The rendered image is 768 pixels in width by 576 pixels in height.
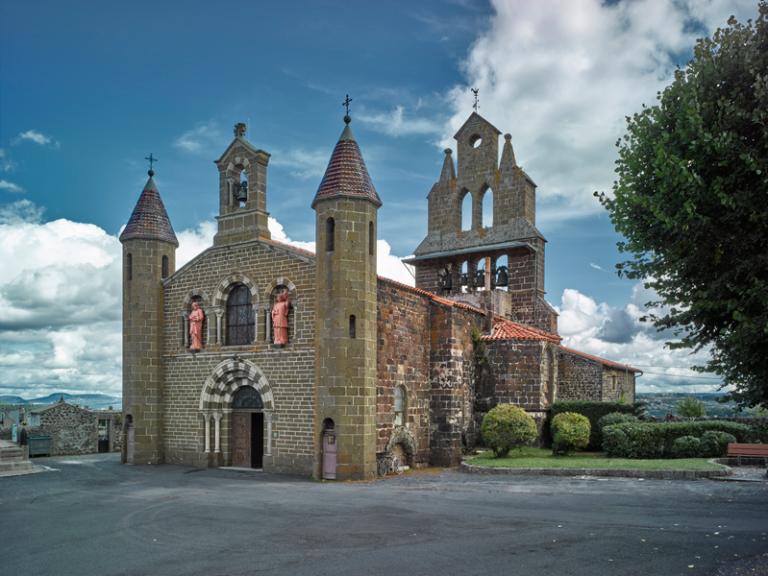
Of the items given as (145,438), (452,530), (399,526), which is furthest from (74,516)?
(145,438)

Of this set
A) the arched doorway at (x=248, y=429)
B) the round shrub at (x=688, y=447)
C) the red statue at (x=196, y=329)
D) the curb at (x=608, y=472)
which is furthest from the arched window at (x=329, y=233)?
the round shrub at (x=688, y=447)

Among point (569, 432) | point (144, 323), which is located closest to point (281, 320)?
point (144, 323)

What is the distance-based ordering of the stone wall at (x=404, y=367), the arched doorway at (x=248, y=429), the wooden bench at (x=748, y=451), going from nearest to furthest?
the wooden bench at (x=748, y=451) < the stone wall at (x=404, y=367) < the arched doorway at (x=248, y=429)

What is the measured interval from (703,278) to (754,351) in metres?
1.43

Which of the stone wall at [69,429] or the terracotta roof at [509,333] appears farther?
the stone wall at [69,429]

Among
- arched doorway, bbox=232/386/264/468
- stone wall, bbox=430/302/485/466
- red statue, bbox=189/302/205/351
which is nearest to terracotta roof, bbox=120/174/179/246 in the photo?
red statue, bbox=189/302/205/351

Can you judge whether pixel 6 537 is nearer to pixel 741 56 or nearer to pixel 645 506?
pixel 645 506

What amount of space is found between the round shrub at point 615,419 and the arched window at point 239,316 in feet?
44.0

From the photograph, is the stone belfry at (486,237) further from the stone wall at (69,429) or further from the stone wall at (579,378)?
the stone wall at (69,429)

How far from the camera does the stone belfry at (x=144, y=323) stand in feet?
80.7

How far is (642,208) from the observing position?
1170 centimetres

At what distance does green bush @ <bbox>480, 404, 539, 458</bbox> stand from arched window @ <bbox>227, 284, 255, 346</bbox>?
875cm

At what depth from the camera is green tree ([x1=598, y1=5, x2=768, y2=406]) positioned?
10.2 m

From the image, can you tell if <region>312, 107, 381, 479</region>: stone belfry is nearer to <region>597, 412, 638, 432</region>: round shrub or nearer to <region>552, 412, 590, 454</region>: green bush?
<region>552, 412, 590, 454</region>: green bush
